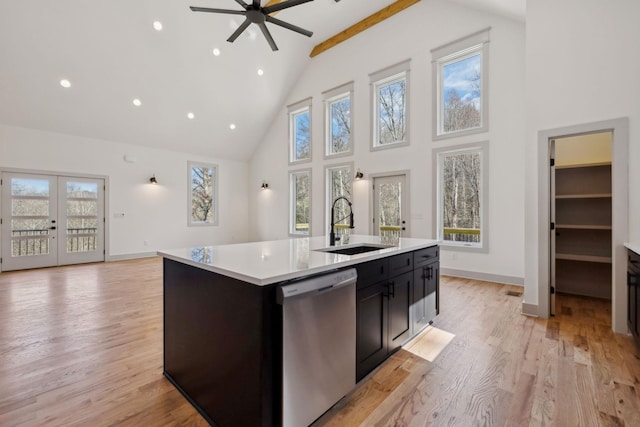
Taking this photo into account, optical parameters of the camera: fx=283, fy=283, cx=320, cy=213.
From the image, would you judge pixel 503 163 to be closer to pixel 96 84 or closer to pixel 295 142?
pixel 295 142

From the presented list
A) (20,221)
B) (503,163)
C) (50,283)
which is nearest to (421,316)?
(503,163)

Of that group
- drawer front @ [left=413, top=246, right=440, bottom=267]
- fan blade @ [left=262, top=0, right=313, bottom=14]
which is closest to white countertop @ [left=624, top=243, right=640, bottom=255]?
drawer front @ [left=413, top=246, right=440, bottom=267]

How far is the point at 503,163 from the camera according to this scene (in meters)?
4.66

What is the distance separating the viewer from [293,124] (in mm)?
8391

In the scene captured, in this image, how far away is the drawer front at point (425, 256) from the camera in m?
2.57

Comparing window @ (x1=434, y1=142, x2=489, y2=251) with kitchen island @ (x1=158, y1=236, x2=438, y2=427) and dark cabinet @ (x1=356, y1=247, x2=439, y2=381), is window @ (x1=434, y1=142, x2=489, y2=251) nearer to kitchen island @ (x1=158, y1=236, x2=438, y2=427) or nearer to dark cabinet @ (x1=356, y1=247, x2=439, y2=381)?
dark cabinet @ (x1=356, y1=247, x2=439, y2=381)

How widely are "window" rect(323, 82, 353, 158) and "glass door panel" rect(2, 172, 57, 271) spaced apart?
6316 millimetres

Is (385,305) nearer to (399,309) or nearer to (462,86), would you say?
(399,309)

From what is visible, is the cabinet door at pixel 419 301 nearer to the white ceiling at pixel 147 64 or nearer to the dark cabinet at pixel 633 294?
the dark cabinet at pixel 633 294

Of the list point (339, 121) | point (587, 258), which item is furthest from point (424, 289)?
point (339, 121)

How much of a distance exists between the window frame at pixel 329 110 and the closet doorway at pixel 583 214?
3.93 metres

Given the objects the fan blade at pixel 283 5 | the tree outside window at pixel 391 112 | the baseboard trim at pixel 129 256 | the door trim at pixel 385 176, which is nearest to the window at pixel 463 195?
the door trim at pixel 385 176

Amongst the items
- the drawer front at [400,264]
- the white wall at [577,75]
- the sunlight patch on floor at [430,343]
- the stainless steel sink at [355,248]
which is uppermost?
the white wall at [577,75]

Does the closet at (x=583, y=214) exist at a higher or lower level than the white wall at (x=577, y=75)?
Result: lower
